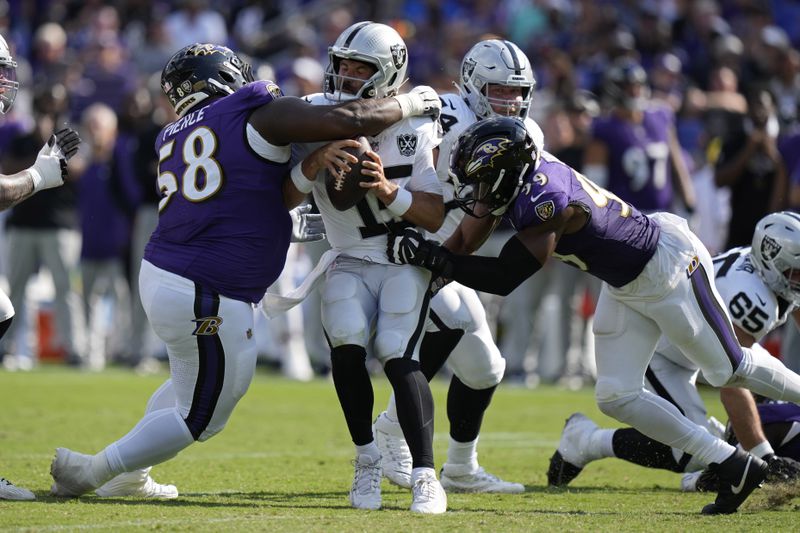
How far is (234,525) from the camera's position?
4785 mm

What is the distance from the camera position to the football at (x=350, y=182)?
5.24 m

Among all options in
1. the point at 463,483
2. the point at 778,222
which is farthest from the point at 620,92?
the point at 463,483

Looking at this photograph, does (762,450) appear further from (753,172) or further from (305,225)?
(753,172)

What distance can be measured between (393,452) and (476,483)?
0.45 metres

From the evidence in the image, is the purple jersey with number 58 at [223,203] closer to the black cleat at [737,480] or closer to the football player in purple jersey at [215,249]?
the football player in purple jersey at [215,249]

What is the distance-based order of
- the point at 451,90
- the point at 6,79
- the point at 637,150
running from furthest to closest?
the point at 451,90 < the point at 637,150 < the point at 6,79

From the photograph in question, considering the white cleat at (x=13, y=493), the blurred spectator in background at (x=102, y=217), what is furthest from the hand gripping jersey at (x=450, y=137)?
the blurred spectator in background at (x=102, y=217)

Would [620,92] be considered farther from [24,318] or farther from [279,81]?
[24,318]

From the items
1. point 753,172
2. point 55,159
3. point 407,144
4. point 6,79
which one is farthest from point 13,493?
point 753,172

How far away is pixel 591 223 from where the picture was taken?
5406mm

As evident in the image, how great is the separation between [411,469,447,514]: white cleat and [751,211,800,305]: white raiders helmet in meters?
2.13

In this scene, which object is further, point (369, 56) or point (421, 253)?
point (369, 56)

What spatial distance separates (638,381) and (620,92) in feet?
17.5

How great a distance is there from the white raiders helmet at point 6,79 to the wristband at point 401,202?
1.96 meters
